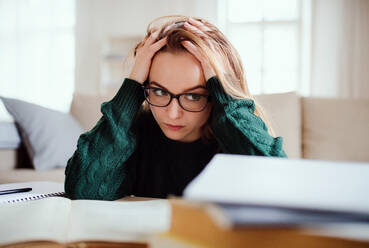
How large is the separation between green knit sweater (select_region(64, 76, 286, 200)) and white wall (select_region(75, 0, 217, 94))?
342 centimetres

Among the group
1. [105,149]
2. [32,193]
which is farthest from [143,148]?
[32,193]

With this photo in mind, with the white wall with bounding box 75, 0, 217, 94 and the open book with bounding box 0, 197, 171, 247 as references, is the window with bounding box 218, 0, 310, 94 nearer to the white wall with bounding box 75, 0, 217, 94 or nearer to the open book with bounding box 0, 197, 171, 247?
the white wall with bounding box 75, 0, 217, 94

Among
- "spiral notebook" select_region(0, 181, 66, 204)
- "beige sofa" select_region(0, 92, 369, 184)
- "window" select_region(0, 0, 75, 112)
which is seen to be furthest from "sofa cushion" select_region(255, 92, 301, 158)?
"window" select_region(0, 0, 75, 112)

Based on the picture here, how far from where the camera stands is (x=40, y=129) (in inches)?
67.7

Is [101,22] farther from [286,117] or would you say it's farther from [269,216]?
[269,216]

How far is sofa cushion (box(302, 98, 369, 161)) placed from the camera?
5.47 ft

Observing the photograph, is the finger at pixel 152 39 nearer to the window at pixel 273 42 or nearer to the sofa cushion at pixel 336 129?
the sofa cushion at pixel 336 129

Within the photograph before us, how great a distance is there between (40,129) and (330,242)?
→ 5.63 ft

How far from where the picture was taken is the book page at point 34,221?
33 centimetres

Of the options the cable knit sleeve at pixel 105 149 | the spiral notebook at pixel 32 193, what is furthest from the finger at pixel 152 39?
the spiral notebook at pixel 32 193

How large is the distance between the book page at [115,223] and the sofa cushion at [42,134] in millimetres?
1405

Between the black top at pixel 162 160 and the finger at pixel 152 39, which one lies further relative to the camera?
the black top at pixel 162 160

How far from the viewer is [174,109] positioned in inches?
31.6

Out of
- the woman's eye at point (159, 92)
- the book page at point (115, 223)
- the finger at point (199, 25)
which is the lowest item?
the book page at point (115, 223)
